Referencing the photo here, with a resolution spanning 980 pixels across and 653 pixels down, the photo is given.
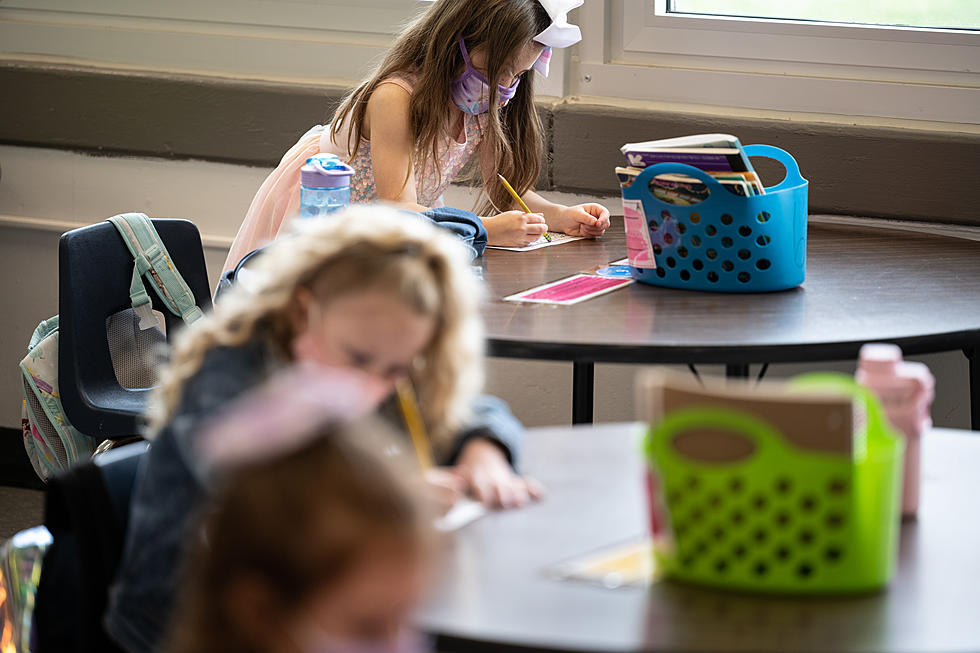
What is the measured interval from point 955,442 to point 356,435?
85 cm

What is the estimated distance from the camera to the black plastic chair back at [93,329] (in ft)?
7.92

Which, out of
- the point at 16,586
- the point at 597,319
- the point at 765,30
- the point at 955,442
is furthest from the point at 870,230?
the point at 16,586

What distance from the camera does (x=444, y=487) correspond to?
46.3 inches

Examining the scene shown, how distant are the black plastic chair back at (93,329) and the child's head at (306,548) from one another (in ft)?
5.72

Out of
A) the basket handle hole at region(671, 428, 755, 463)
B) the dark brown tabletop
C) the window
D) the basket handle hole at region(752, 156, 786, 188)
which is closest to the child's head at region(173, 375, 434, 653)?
the dark brown tabletop

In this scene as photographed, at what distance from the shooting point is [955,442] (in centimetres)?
138

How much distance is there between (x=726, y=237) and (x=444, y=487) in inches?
38.7

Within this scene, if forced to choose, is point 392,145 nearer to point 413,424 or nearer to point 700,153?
point 700,153

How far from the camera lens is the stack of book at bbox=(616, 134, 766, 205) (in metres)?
1.99

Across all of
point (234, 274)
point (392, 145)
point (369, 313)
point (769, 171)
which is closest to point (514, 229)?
point (392, 145)

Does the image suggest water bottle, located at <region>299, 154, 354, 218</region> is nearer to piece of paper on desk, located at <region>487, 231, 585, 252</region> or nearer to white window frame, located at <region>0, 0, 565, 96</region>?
piece of paper on desk, located at <region>487, 231, 585, 252</region>

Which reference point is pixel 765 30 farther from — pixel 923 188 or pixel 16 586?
pixel 16 586

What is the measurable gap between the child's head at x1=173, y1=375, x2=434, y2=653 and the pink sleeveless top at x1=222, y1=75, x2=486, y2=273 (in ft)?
6.08

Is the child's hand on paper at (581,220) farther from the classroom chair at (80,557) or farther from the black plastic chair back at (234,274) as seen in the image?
the classroom chair at (80,557)
